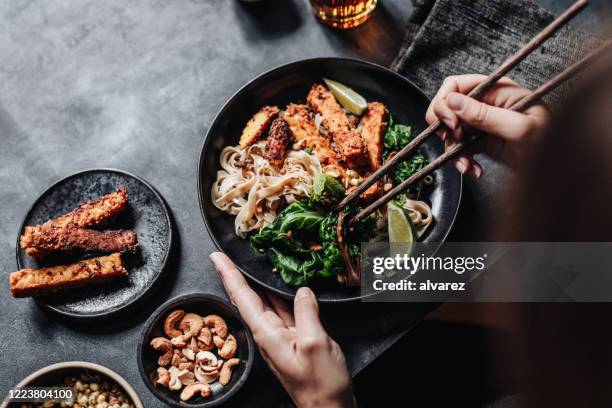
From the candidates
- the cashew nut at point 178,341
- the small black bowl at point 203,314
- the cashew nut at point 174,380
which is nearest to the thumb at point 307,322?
the small black bowl at point 203,314

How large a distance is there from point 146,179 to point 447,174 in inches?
71.6

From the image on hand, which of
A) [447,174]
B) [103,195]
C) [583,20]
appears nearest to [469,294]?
[447,174]

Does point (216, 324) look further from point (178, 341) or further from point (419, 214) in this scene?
point (419, 214)

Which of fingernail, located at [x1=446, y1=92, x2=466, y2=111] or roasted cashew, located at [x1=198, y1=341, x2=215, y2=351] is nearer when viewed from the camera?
fingernail, located at [x1=446, y1=92, x2=466, y2=111]

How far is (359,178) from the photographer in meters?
3.00

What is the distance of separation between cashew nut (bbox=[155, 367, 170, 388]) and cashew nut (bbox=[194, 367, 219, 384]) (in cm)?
15

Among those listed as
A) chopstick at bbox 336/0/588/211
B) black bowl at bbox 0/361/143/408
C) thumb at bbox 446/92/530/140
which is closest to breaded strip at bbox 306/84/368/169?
chopstick at bbox 336/0/588/211

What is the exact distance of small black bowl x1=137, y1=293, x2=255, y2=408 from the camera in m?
2.66

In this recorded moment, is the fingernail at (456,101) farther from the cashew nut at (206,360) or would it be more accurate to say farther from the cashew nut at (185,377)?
the cashew nut at (185,377)

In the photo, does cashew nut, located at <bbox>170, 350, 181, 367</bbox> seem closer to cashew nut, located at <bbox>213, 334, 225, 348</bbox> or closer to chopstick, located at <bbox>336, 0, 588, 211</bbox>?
cashew nut, located at <bbox>213, 334, 225, 348</bbox>

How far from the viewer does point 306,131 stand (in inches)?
121

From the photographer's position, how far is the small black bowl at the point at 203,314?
8.74 ft

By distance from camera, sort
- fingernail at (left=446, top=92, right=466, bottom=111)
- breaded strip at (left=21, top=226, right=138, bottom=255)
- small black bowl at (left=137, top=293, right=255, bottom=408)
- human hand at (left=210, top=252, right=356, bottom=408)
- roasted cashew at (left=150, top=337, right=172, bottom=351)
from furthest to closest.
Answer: breaded strip at (left=21, top=226, right=138, bottom=255)
roasted cashew at (left=150, top=337, right=172, bottom=351)
small black bowl at (left=137, top=293, right=255, bottom=408)
fingernail at (left=446, top=92, right=466, bottom=111)
human hand at (left=210, top=252, right=356, bottom=408)

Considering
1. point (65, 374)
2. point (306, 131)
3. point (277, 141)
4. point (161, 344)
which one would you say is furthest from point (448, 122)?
point (65, 374)
